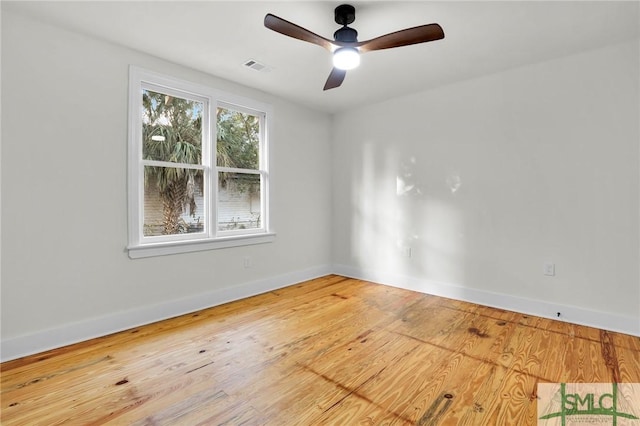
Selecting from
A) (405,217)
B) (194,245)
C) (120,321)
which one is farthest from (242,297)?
Result: (405,217)

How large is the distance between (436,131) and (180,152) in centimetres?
291

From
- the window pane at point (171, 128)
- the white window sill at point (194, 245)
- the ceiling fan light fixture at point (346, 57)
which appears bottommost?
the white window sill at point (194, 245)

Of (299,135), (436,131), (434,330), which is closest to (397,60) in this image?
(436,131)

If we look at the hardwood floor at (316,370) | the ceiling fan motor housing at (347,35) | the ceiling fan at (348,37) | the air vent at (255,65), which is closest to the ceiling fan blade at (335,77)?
the ceiling fan at (348,37)

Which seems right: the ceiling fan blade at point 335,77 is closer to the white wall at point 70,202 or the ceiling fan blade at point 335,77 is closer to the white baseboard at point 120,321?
the white wall at point 70,202

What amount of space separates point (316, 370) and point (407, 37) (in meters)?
2.31

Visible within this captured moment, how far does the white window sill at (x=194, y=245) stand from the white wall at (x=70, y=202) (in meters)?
0.08

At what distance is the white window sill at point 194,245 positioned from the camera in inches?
112

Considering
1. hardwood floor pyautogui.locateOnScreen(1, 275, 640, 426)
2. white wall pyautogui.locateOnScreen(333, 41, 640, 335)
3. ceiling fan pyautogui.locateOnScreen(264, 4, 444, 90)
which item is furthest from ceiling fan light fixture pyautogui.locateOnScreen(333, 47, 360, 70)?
hardwood floor pyautogui.locateOnScreen(1, 275, 640, 426)

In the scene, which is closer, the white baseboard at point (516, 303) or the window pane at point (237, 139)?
the white baseboard at point (516, 303)

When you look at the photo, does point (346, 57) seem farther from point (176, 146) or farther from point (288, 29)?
point (176, 146)

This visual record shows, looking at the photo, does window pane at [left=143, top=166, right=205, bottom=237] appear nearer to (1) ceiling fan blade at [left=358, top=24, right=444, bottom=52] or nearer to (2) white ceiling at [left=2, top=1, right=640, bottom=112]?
(2) white ceiling at [left=2, top=1, right=640, bottom=112]

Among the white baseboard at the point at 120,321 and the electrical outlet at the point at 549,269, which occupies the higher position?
the electrical outlet at the point at 549,269

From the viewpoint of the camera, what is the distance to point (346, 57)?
2.25 metres
